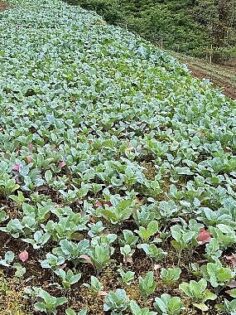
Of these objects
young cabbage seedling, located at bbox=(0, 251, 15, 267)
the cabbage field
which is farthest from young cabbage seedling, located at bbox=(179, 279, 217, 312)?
young cabbage seedling, located at bbox=(0, 251, 15, 267)

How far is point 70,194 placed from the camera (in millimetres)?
3977

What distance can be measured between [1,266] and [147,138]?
2661 mm

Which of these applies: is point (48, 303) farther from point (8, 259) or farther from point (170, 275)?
point (170, 275)

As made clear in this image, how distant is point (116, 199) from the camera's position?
12.7ft

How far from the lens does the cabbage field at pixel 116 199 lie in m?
3.02

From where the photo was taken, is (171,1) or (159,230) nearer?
(159,230)

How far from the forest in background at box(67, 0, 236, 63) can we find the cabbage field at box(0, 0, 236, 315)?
15668 millimetres

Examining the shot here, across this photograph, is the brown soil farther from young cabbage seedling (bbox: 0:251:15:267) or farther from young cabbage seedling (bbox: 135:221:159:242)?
young cabbage seedling (bbox: 0:251:15:267)

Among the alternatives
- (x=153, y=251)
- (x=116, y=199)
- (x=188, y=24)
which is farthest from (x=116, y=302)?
(x=188, y=24)

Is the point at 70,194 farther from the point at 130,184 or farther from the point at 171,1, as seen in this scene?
the point at 171,1

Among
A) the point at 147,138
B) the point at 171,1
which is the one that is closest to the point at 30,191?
the point at 147,138

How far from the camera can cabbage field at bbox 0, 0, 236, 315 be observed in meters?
3.02

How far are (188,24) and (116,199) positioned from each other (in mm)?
23609

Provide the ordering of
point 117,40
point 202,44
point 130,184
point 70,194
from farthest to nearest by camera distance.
Result: point 202,44
point 117,40
point 130,184
point 70,194
